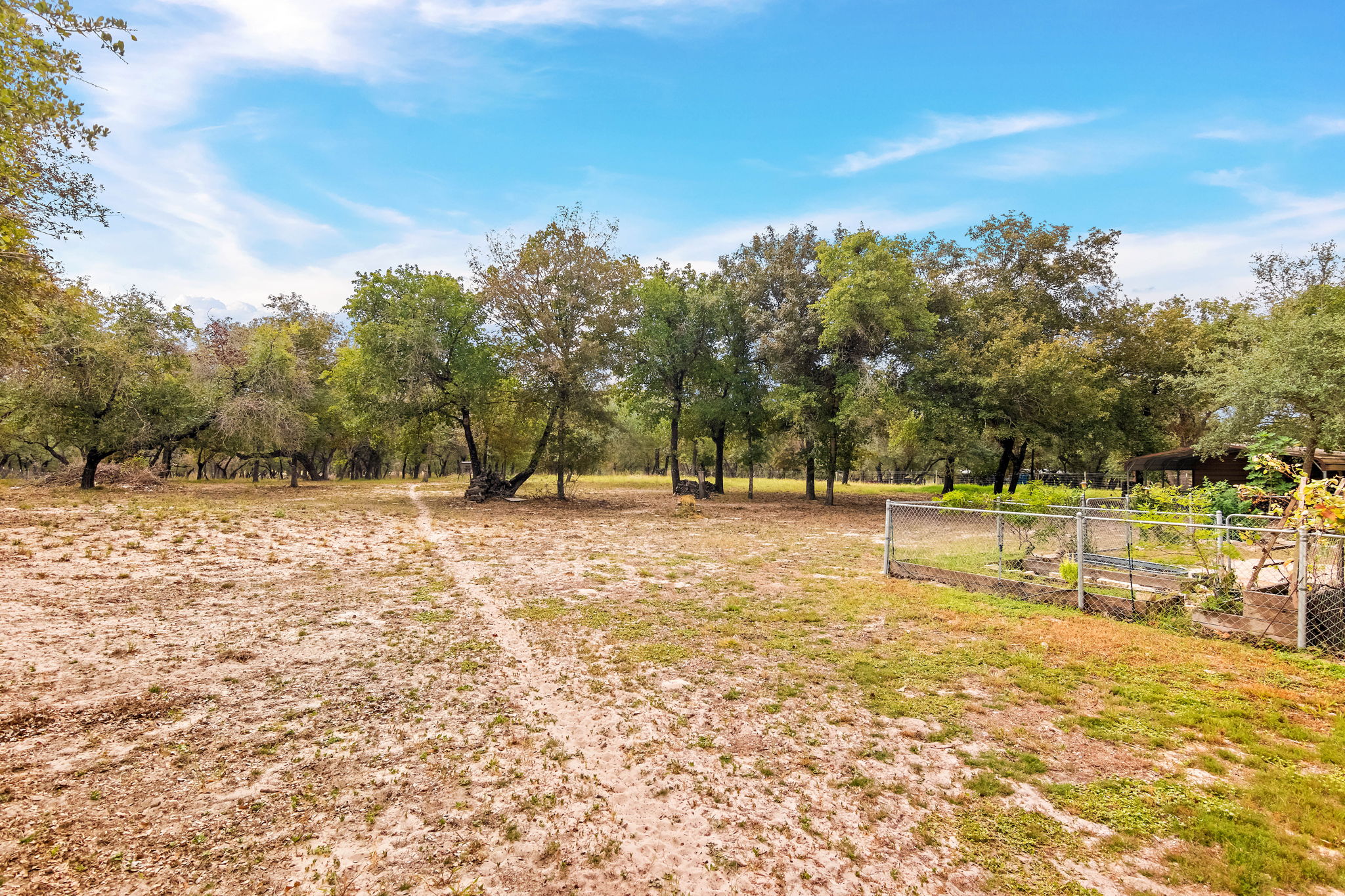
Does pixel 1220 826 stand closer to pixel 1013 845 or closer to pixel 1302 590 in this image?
pixel 1013 845

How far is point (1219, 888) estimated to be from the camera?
283 cm

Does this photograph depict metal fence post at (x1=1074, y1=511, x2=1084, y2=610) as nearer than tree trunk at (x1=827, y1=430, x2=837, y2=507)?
Yes

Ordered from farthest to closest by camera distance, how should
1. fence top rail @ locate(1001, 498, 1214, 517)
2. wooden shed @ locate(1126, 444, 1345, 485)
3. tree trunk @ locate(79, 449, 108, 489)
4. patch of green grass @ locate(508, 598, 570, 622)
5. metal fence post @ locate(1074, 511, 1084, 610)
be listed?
1. tree trunk @ locate(79, 449, 108, 489)
2. wooden shed @ locate(1126, 444, 1345, 485)
3. fence top rail @ locate(1001, 498, 1214, 517)
4. metal fence post @ locate(1074, 511, 1084, 610)
5. patch of green grass @ locate(508, 598, 570, 622)

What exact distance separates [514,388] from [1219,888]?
80.4 feet

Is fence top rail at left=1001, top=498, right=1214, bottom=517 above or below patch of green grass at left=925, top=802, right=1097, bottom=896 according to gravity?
above

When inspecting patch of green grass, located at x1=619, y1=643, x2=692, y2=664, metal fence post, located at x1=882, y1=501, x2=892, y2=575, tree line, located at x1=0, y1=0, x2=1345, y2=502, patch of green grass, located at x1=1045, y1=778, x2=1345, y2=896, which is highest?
tree line, located at x1=0, y1=0, x2=1345, y2=502

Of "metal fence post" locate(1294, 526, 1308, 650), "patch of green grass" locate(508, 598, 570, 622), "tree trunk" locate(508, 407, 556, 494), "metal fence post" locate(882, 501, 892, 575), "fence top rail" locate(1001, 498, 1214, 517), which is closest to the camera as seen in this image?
"metal fence post" locate(1294, 526, 1308, 650)

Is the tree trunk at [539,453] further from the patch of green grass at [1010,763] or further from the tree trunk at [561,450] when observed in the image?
the patch of green grass at [1010,763]

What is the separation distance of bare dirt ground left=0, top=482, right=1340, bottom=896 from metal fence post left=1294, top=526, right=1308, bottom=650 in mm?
683

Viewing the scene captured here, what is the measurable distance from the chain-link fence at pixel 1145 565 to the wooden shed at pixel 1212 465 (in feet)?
36.8

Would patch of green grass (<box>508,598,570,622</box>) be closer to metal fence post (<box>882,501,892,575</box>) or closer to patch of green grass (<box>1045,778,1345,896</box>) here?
patch of green grass (<box>1045,778,1345,896</box>)

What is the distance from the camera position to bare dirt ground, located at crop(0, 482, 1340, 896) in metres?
2.95

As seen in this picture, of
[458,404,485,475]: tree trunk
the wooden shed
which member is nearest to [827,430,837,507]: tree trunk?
the wooden shed

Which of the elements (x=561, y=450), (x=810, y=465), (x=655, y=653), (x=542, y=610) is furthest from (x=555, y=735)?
(x=810, y=465)
